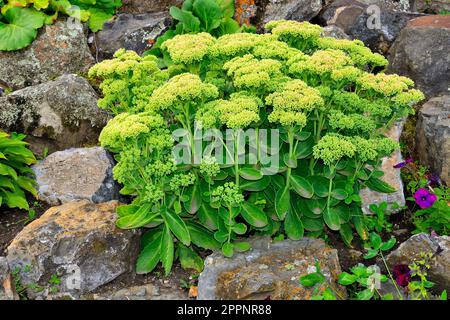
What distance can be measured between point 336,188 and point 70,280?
8.00ft

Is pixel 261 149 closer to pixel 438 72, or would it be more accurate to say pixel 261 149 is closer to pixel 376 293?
pixel 376 293

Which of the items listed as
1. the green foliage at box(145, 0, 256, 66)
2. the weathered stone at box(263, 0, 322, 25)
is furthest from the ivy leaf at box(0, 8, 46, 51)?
the weathered stone at box(263, 0, 322, 25)

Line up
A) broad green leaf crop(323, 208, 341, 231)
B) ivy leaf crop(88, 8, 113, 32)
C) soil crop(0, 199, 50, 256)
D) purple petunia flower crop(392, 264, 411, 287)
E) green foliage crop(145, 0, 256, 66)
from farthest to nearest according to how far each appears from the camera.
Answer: ivy leaf crop(88, 8, 113, 32), green foliage crop(145, 0, 256, 66), soil crop(0, 199, 50, 256), broad green leaf crop(323, 208, 341, 231), purple petunia flower crop(392, 264, 411, 287)

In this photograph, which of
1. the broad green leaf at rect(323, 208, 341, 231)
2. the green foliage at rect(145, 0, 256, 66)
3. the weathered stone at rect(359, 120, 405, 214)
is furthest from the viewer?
the green foliage at rect(145, 0, 256, 66)

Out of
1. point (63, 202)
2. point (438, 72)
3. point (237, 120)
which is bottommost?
point (63, 202)

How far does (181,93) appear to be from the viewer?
15.6 feet

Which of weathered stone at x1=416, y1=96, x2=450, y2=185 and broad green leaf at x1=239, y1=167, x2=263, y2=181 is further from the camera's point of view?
weathered stone at x1=416, y1=96, x2=450, y2=185

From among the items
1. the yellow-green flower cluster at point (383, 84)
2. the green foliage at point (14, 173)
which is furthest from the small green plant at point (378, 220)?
the green foliage at point (14, 173)


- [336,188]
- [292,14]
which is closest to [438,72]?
[292,14]

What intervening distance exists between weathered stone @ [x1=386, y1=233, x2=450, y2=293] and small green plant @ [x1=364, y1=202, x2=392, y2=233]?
0.64m

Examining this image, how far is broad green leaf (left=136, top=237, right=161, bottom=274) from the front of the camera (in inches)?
205

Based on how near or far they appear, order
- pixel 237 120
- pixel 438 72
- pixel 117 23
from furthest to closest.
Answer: pixel 117 23
pixel 438 72
pixel 237 120

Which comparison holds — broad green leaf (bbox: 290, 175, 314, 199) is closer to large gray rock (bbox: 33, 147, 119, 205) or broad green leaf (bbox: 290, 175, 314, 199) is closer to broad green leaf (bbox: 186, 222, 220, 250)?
broad green leaf (bbox: 186, 222, 220, 250)

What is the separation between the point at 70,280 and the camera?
5.07 metres
